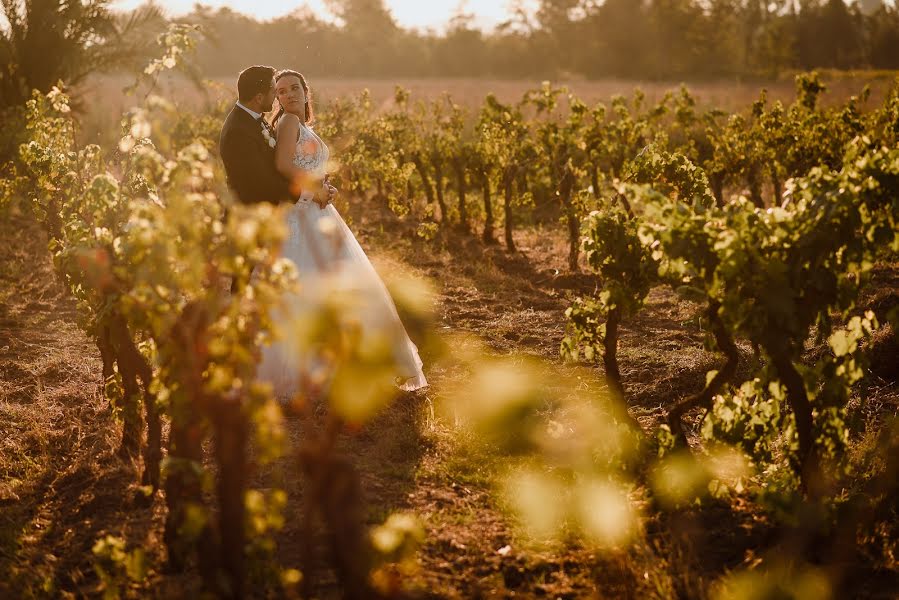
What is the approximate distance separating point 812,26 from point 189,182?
57.7 m

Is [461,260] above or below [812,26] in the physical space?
below

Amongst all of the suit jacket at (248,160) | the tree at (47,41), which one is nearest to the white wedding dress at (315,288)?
the suit jacket at (248,160)

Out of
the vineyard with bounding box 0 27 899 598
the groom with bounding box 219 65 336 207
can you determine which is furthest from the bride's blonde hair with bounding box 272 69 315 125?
the vineyard with bounding box 0 27 899 598

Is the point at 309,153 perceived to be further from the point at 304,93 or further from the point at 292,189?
the point at 304,93

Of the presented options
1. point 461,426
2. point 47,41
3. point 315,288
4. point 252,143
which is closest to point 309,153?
point 252,143

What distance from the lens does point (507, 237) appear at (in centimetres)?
1066

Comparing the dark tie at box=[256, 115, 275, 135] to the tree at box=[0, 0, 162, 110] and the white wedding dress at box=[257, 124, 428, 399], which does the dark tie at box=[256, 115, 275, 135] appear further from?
the tree at box=[0, 0, 162, 110]

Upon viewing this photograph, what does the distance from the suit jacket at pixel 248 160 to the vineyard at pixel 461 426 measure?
0.59 m

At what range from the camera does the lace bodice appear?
5.32m

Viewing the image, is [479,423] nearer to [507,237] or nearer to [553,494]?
[553,494]

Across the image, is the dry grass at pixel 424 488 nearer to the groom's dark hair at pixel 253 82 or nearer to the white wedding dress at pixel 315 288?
the white wedding dress at pixel 315 288

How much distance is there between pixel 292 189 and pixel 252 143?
15.6 inches

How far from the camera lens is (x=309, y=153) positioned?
5379mm

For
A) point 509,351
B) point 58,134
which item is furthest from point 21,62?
point 509,351
